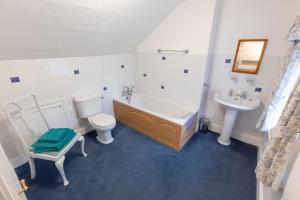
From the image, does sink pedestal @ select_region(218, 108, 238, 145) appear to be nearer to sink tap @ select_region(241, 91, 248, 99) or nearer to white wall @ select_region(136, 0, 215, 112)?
sink tap @ select_region(241, 91, 248, 99)

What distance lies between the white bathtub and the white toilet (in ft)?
1.76

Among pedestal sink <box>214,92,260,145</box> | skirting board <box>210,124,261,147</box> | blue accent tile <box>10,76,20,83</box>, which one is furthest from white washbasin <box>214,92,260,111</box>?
blue accent tile <box>10,76,20,83</box>

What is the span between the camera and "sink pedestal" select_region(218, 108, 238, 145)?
7.24 feet

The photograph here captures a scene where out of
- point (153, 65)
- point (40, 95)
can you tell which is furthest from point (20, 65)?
point (153, 65)

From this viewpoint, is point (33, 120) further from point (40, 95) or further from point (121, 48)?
point (121, 48)

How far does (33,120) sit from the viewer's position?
73.5 inches

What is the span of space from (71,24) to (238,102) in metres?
2.42

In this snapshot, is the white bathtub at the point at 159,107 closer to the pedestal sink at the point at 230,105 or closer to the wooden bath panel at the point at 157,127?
the wooden bath panel at the point at 157,127

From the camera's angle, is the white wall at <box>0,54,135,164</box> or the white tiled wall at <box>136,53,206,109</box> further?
the white tiled wall at <box>136,53,206,109</box>

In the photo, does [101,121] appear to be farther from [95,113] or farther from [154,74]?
[154,74]

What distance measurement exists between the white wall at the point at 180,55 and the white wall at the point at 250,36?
258mm

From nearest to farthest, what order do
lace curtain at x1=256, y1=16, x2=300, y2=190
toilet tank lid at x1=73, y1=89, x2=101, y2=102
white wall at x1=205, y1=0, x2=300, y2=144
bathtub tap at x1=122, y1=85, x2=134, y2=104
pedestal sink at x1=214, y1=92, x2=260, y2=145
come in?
lace curtain at x1=256, y1=16, x2=300, y2=190 → white wall at x1=205, y1=0, x2=300, y2=144 → pedestal sink at x1=214, y1=92, x2=260, y2=145 → toilet tank lid at x1=73, y1=89, x2=101, y2=102 → bathtub tap at x1=122, y1=85, x2=134, y2=104

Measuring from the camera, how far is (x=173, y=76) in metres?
2.69

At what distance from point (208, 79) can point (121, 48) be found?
1642 mm
